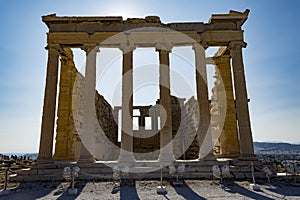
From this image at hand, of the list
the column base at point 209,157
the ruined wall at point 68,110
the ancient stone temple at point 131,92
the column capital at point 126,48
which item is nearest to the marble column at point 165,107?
the ancient stone temple at point 131,92

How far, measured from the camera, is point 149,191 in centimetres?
960

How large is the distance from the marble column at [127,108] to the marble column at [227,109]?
6610 mm

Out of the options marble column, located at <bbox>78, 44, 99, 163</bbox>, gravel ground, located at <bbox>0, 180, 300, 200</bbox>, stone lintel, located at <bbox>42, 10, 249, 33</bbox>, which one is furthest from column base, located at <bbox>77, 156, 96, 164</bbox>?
stone lintel, located at <bbox>42, 10, 249, 33</bbox>

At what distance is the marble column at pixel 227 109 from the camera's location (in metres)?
17.0

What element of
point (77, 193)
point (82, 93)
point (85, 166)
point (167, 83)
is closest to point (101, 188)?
point (77, 193)

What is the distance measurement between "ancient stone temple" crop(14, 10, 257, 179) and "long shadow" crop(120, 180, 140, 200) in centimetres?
141

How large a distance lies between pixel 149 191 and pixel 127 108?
6.18 m

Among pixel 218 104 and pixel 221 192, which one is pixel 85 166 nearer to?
pixel 221 192

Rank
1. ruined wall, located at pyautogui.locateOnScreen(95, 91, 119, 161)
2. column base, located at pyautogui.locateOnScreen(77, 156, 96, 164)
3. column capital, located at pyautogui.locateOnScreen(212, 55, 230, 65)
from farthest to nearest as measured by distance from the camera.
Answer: ruined wall, located at pyautogui.locateOnScreen(95, 91, 119, 161) → column capital, located at pyautogui.locateOnScreen(212, 55, 230, 65) → column base, located at pyautogui.locateOnScreen(77, 156, 96, 164)

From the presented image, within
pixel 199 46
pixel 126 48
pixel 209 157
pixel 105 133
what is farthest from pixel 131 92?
pixel 105 133

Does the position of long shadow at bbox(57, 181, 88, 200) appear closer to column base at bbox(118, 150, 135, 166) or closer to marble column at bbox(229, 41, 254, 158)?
column base at bbox(118, 150, 135, 166)

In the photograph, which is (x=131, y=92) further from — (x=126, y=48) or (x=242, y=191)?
(x=242, y=191)

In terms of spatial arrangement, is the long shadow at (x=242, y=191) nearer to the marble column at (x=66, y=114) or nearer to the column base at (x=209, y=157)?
the column base at (x=209, y=157)

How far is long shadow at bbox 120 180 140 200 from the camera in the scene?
8602 mm
